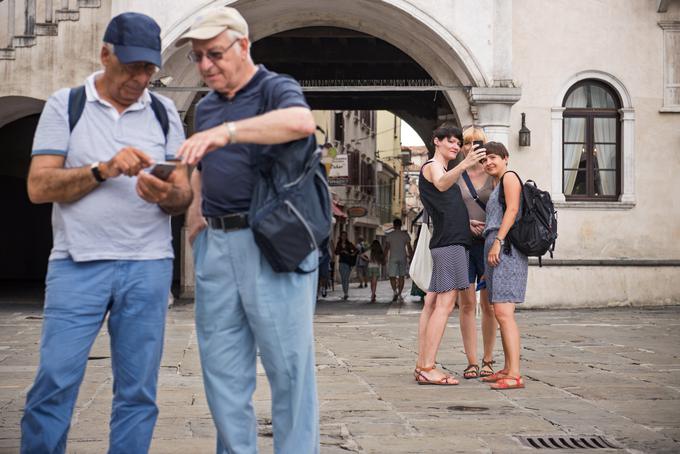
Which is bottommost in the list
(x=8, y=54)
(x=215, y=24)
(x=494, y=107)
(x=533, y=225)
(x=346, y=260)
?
(x=346, y=260)

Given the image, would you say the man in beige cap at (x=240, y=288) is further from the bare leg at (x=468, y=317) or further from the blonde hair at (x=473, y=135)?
the blonde hair at (x=473, y=135)

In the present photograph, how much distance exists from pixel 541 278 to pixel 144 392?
1379 centimetres

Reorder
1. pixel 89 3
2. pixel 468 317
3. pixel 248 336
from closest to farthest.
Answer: pixel 248 336, pixel 468 317, pixel 89 3

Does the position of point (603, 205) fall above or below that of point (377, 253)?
above

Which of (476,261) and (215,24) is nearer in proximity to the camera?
(215,24)

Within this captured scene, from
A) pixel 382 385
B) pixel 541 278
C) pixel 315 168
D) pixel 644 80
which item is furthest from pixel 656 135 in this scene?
pixel 315 168

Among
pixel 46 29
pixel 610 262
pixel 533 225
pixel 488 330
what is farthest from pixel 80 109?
pixel 610 262

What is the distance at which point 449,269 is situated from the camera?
25.5ft

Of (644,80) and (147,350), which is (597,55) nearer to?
(644,80)

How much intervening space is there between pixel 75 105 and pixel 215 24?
24.5 inches

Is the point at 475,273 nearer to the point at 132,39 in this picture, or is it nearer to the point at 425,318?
the point at 425,318

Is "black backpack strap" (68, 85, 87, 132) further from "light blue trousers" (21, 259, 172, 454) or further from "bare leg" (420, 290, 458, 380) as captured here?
"bare leg" (420, 290, 458, 380)

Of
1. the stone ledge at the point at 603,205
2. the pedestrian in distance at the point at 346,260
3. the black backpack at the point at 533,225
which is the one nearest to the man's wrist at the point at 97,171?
the black backpack at the point at 533,225

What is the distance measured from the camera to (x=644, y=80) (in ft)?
57.8
